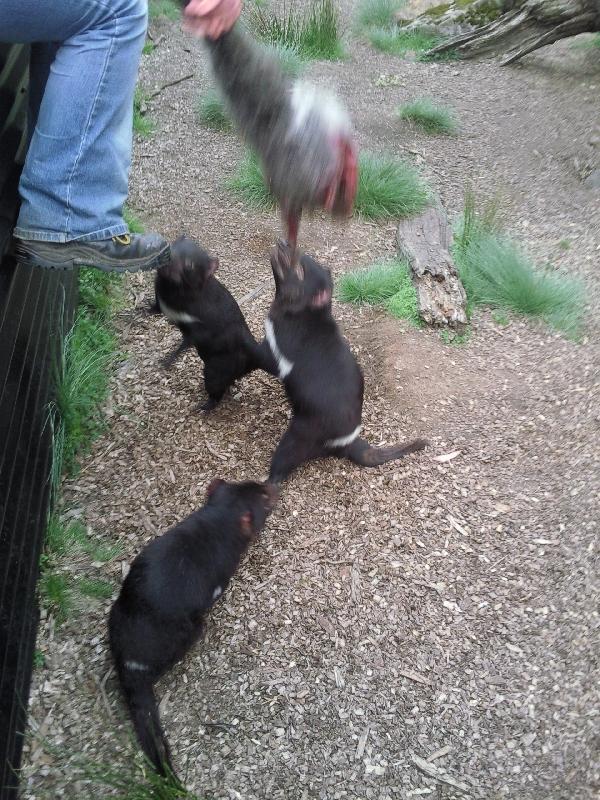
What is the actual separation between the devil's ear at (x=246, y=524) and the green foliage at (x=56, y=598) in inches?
28.6

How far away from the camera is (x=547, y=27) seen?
699 cm

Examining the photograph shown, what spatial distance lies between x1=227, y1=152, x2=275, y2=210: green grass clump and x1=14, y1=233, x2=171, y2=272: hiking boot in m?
2.44

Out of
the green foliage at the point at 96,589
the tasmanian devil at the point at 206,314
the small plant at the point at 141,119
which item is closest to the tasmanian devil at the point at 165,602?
the green foliage at the point at 96,589

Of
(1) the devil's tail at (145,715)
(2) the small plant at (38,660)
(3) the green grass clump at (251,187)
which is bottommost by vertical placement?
(2) the small plant at (38,660)

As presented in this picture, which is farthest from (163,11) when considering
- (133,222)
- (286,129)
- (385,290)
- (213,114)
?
(286,129)

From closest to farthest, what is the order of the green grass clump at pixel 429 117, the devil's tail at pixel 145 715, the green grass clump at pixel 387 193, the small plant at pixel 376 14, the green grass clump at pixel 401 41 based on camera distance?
the devil's tail at pixel 145 715 → the green grass clump at pixel 387 193 → the green grass clump at pixel 429 117 → the green grass clump at pixel 401 41 → the small plant at pixel 376 14

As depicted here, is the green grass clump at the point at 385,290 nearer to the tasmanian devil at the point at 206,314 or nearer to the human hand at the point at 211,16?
the tasmanian devil at the point at 206,314

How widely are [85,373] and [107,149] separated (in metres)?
1.44

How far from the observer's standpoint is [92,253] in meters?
2.40

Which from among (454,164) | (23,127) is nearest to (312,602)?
(23,127)

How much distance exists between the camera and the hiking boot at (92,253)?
7.69ft

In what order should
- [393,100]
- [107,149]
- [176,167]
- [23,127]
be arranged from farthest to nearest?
[393,100] → [176,167] → [23,127] → [107,149]

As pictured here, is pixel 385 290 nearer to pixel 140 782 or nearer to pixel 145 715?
pixel 145 715

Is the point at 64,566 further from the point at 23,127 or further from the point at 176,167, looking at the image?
the point at 176,167
